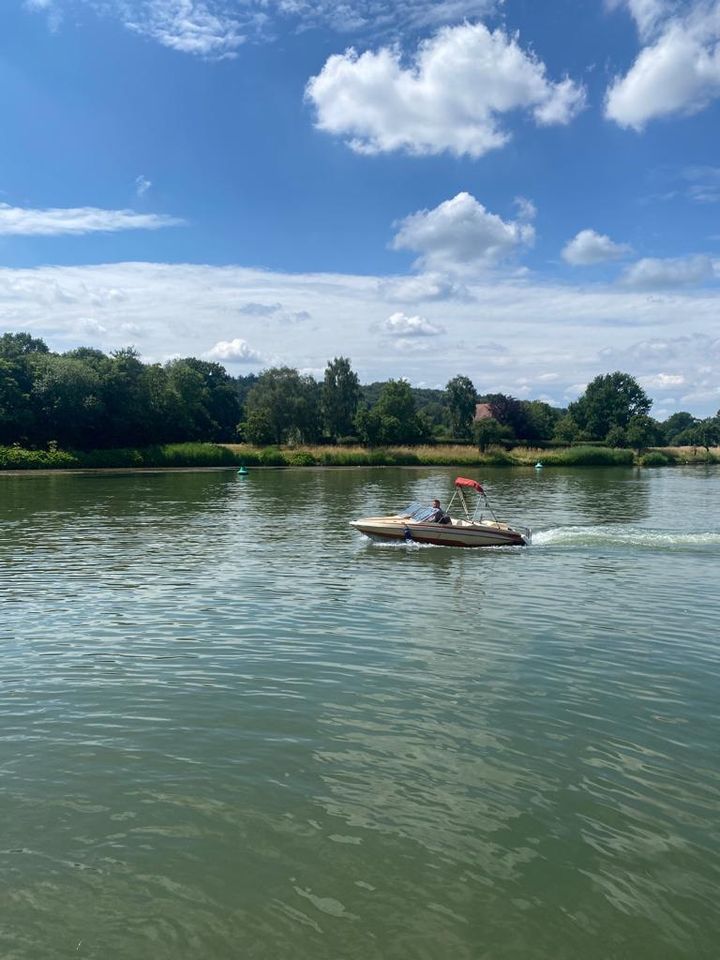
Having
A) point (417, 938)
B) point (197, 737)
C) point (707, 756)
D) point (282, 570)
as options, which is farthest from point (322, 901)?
point (282, 570)

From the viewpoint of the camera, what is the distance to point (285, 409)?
9975 cm

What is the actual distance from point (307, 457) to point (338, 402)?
78.2 ft

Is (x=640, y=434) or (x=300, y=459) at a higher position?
(x=640, y=434)

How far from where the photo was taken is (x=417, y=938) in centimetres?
627

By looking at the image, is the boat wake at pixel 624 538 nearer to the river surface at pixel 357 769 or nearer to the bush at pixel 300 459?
the river surface at pixel 357 769

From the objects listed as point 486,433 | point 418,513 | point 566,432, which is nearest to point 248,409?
point 486,433

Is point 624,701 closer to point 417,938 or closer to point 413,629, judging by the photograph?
point 413,629

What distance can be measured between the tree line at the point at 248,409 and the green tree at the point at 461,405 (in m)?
0.15

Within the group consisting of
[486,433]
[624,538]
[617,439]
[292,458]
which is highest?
[486,433]

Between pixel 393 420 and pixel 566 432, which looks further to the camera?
pixel 566 432

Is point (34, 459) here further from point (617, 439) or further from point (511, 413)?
point (617, 439)

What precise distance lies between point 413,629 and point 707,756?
7208 millimetres

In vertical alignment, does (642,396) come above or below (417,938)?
above

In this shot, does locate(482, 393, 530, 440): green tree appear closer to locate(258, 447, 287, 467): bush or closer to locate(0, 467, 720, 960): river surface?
locate(258, 447, 287, 467): bush
